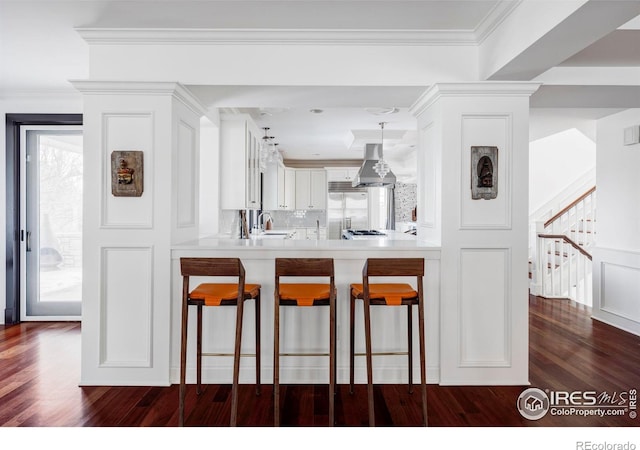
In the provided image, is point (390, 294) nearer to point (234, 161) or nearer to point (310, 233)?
point (234, 161)

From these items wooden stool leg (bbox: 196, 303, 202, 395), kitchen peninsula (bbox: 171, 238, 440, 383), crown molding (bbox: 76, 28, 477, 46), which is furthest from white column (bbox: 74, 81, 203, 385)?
crown molding (bbox: 76, 28, 477, 46)

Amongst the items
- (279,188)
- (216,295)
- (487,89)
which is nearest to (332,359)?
(216,295)

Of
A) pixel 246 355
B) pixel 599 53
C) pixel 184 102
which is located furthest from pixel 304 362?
pixel 599 53

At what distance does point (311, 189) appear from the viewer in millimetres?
9094

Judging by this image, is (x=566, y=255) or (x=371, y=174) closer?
(x=566, y=255)

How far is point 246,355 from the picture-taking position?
2.93m

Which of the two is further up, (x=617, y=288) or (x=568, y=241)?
(x=568, y=241)

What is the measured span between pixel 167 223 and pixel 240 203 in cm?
163

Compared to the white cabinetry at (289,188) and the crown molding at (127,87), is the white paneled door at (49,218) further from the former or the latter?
the white cabinetry at (289,188)

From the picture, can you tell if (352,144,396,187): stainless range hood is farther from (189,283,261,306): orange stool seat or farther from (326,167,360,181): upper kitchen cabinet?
(189,283,261,306): orange stool seat

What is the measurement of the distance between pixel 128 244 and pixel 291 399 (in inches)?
61.5

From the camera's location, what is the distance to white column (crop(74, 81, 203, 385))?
9.40ft

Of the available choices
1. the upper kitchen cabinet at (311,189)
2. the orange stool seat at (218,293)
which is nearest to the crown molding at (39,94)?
the orange stool seat at (218,293)

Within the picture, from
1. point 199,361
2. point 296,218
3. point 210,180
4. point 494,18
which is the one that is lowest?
point 199,361
